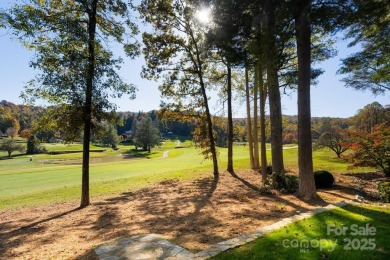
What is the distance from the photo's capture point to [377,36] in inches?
392

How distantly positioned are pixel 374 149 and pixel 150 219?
12.4m

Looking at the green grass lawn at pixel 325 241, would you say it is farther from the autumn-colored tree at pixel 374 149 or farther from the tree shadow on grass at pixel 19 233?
the autumn-colored tree at pixel 374 149

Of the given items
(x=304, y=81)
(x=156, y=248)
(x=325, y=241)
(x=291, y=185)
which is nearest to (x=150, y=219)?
(x=156, y=248)

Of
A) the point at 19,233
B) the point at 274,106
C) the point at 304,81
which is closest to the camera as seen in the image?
the point at 19,233

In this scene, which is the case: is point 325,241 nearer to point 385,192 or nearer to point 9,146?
point 385,192

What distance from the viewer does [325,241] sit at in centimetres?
425

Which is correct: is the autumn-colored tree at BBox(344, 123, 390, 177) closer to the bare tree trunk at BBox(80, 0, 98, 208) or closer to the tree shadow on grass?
the bare tree trunk at BBox(80, 0, 98, 208)

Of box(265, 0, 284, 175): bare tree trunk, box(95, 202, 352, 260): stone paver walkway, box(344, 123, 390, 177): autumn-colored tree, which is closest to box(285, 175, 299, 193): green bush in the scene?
box(265, 0, 284, 175): bare tree trunk

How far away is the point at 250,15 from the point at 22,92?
8891 mm

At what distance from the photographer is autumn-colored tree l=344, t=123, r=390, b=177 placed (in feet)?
42.4

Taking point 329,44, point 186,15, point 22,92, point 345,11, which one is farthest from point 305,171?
point 186,15

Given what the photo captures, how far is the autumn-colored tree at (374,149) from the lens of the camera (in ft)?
42.4

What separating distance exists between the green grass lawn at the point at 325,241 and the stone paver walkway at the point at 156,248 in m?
0.20
